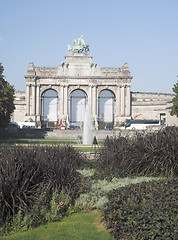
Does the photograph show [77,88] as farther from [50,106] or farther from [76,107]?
[50,106]

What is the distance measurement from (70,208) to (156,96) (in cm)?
9233

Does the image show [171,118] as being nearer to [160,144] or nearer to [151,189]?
[160,144]

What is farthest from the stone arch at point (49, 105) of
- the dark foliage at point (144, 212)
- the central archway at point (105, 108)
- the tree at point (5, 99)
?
the dark foliage at point (144, 212)

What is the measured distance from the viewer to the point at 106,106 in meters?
84.6

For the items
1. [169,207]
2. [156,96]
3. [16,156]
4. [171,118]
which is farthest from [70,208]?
[156,96]

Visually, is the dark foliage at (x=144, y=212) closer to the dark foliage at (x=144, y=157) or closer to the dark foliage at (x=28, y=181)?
the dark foliage at (x=28, y=181)

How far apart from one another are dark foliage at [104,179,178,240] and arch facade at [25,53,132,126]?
73.7 metres

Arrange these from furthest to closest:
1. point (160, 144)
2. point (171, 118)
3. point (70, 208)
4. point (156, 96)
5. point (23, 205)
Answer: point (156, 96) < point (171, 118) < point (160, 144) < point (70, 208) < point (23, 205)

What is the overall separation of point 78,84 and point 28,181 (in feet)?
245

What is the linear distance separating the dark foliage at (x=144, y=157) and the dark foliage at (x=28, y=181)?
3073mm

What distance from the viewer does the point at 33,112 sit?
8219 cm

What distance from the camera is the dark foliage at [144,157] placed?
13346mm

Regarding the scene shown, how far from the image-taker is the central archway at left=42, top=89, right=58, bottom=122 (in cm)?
8381

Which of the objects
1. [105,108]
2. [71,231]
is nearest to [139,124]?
[105,108]
